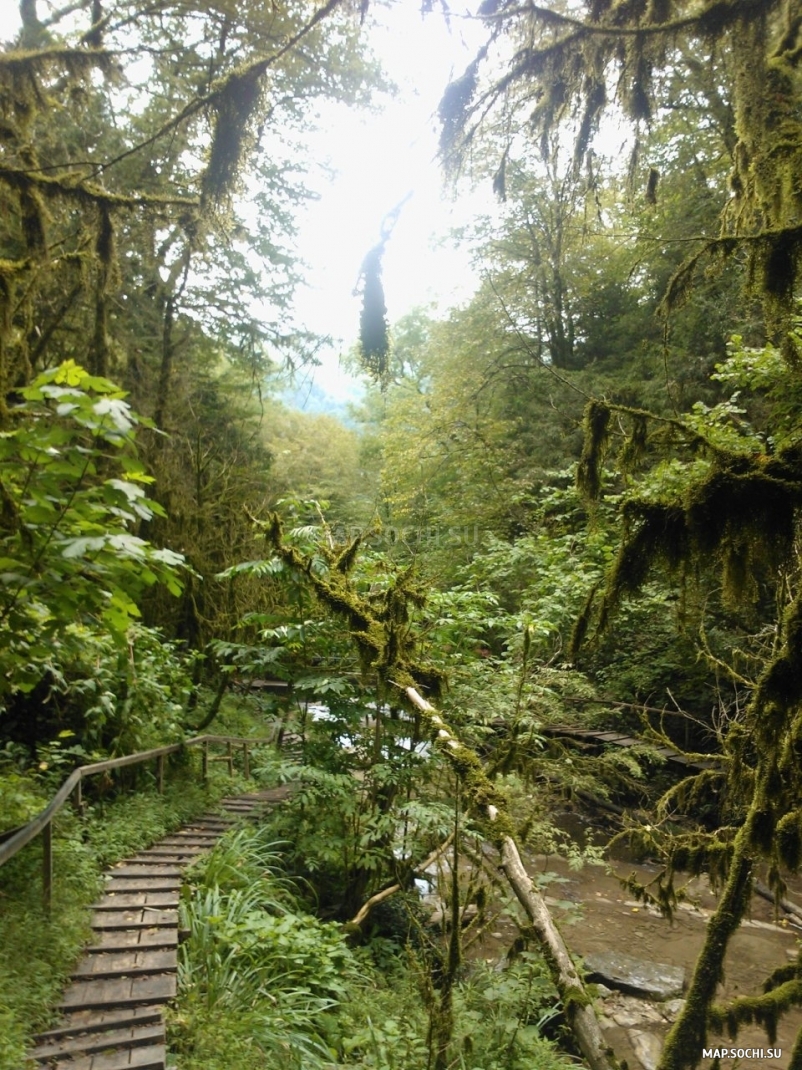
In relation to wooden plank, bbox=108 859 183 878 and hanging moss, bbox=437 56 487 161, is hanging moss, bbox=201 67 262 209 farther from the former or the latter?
wooden plank, bbox=108 859 183 878

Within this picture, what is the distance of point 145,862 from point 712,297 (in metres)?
12.8

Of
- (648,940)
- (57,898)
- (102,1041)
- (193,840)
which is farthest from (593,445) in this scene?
(648,940)

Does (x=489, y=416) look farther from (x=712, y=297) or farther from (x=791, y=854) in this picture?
(x=791, y=854)

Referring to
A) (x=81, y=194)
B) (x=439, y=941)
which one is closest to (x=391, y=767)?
(x=439, y=941)

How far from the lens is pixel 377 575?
259 inches

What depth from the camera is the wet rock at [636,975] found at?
5.95 meters

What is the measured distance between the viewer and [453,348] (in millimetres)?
19141

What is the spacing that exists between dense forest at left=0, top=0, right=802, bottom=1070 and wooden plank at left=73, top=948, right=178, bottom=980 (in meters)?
0.18

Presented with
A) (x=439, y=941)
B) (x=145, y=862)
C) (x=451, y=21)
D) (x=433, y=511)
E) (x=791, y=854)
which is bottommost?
(x=439, y=941)

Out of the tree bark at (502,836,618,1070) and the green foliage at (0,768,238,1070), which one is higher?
the tree bark at (502,836,618,1070)

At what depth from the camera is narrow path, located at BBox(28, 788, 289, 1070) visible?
3.40 m

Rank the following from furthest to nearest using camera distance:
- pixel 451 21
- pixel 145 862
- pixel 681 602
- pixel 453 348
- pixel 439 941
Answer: pixel 453 348 → pixel 439 941 → pixel 145 862 → pixel 451 21 → pixel 681 602

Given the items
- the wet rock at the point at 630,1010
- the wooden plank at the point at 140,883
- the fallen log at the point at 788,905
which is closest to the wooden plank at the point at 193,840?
the wooden plank at the point at 140,883

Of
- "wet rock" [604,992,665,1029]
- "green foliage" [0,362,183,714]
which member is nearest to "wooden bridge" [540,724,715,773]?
"wet rock" [604,992,665,1029]
